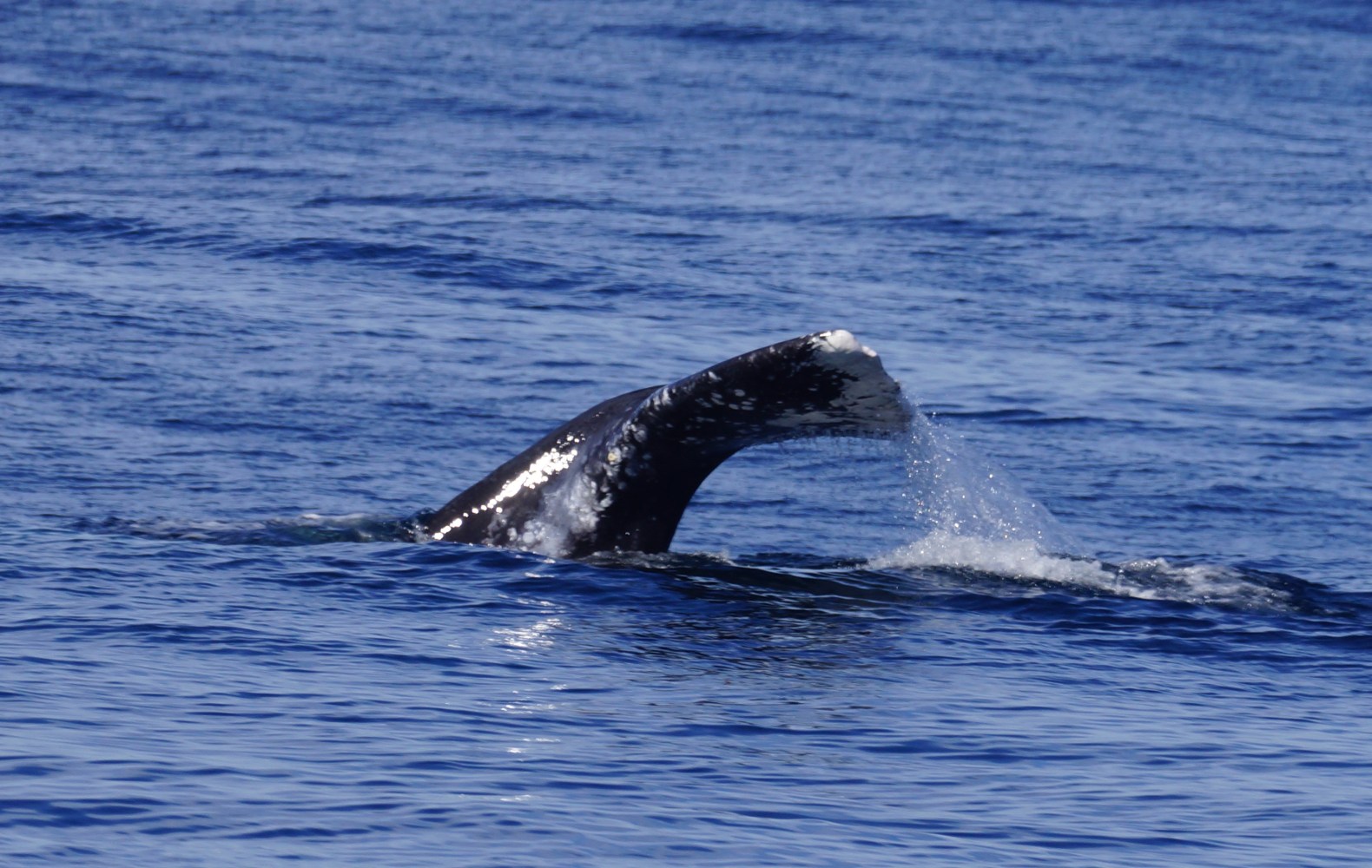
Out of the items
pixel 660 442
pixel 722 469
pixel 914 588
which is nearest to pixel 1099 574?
pixel 914 588

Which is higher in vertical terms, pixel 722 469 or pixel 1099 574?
pixel 722 469

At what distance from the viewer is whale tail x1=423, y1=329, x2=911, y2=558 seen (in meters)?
7.98

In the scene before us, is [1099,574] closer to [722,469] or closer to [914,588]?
[914,588]

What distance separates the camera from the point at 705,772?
640cm

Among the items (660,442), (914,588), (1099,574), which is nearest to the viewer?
(660,442)

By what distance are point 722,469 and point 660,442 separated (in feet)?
18.9

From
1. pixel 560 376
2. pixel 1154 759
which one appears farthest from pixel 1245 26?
pixel 1154 759

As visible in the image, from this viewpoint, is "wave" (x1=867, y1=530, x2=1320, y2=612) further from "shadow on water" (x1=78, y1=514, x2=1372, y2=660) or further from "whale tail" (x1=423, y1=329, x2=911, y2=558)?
"whale tail" (x1=423, y1=329, x2=911, y2=558)

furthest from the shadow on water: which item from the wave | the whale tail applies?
the whale tail

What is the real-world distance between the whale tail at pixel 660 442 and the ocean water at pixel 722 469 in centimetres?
21

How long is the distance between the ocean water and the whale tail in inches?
8.3

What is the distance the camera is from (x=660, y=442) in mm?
8773

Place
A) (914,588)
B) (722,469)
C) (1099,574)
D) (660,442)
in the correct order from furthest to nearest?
(722,469) < (1099,574) < (914,588) < (660,442)

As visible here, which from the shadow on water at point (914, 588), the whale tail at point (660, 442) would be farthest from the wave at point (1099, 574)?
the whale tail at point (660, 442)
